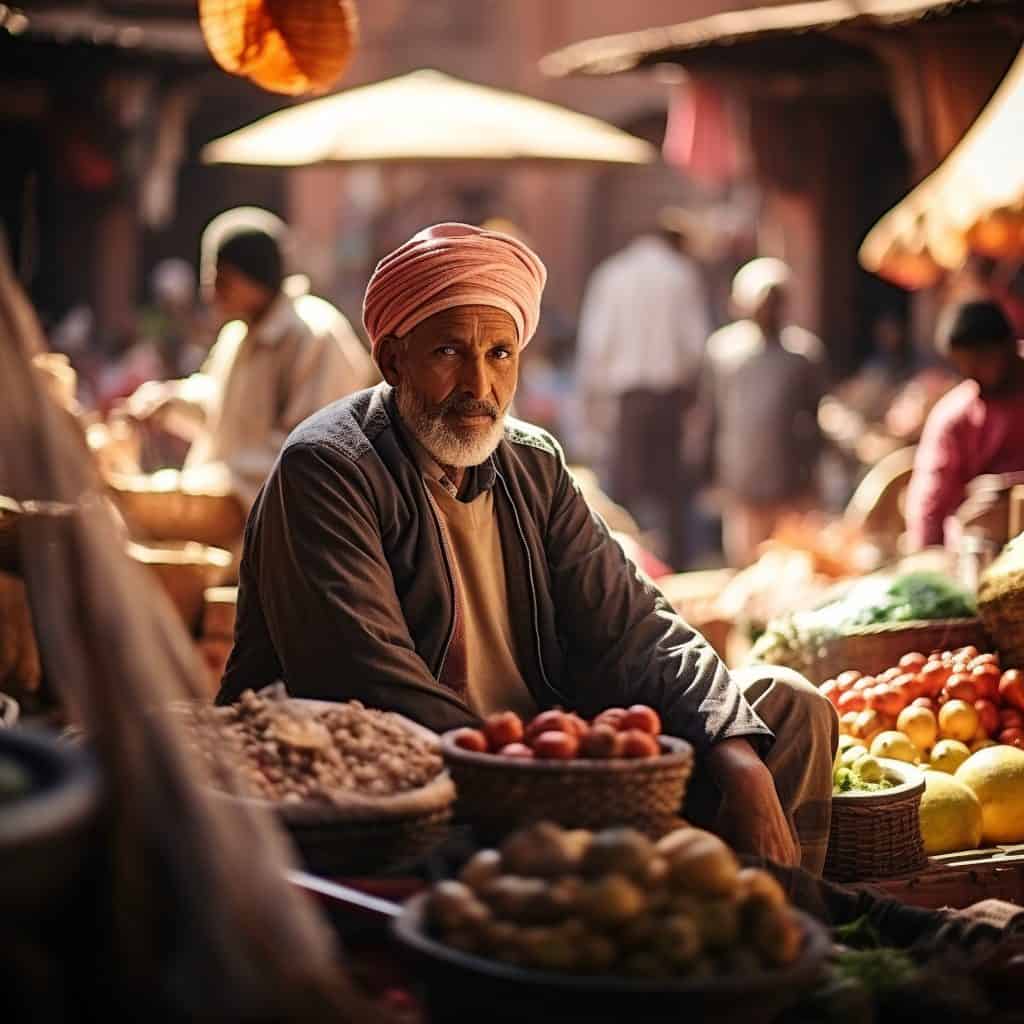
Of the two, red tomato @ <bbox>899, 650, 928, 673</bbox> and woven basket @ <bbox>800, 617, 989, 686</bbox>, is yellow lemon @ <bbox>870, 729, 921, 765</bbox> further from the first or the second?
woven basket @ <bbox>800, 617, 989, 686</bbox>

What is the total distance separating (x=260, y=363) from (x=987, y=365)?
2.65 metres

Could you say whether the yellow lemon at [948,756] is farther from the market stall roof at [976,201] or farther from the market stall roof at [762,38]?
the market stall roof at [762,38]

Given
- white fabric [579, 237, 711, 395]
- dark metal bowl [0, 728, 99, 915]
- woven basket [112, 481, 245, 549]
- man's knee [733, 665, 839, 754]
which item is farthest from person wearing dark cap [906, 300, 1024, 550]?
white fabric [579, 237, 711, 395]

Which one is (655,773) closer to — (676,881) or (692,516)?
(676,881)

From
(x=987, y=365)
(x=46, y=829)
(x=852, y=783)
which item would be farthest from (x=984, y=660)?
(x=46, y=829)

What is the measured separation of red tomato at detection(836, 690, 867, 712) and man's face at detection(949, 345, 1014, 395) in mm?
2292

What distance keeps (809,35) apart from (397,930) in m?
9.46

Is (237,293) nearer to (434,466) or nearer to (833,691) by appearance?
(833,691)

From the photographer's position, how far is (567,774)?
3045mm

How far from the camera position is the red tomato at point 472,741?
3.21 m

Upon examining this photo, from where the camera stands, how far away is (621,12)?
1784 centimetres

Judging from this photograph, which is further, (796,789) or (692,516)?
(692,516)

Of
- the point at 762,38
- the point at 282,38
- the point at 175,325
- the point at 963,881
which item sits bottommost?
the point at 963,881

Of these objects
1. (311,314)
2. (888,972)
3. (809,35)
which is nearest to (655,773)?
(888,972)
